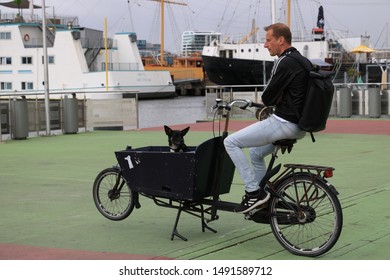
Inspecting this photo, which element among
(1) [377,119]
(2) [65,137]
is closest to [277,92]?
(2) [65,137]

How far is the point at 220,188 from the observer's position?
23.1 ft

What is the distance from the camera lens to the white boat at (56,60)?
68.8 meters

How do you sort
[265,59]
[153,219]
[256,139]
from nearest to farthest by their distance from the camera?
[256,139], [153,219], [265,59]

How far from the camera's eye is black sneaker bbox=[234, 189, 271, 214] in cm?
646

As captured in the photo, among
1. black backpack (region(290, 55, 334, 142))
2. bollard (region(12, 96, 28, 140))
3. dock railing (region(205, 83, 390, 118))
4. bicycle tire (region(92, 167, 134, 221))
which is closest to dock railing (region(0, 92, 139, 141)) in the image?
bollard (region(12, 96, 28, 140))

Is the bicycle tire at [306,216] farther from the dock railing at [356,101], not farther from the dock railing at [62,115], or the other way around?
the dock railing at [356,101]

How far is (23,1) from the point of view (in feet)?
234

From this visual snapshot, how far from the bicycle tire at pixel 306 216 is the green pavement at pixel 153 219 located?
4.8 inches

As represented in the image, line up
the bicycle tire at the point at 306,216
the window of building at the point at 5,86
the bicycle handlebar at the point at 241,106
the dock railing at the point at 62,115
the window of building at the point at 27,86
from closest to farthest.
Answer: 1. the bicycle tire at the point at 306,216
2. the bicycle handlebar at the point at 241,106
3. the dock railing at the point at 62,115
4. the window of building at the point at 27,86
5. the window of building at the point at 5,86

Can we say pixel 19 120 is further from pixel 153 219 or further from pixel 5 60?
pixel 5 60

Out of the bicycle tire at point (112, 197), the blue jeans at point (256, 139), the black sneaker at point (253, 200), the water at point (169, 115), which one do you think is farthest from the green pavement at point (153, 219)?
the water at point (169, 115)

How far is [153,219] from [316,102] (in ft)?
8.69

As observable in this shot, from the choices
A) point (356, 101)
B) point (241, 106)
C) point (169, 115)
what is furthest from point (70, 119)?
point (169, 115)

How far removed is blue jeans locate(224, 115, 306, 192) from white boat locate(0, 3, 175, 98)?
201 ft
